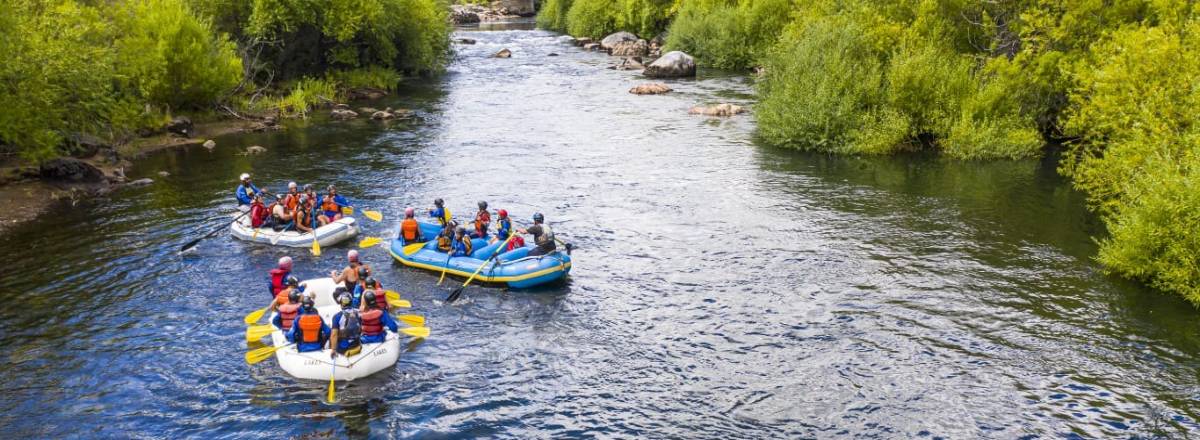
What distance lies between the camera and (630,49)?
229ft

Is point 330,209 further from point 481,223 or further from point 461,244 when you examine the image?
point 461,244

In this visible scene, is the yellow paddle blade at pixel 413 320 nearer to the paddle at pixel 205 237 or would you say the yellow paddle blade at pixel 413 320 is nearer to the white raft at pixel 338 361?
the white raft at pixel 338 361

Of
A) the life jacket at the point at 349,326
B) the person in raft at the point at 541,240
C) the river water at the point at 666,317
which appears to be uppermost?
the person in raft at the point at 541,240

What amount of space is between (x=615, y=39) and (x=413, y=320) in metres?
58.5

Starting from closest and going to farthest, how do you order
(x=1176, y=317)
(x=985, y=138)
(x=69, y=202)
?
(x=1176, y=317)
(x=69, y=202)
(x=985, y=138)

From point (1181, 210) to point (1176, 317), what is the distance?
243 centimetres

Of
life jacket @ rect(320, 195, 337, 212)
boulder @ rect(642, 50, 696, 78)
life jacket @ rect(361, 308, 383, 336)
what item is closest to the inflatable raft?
life jacket @ rect(320, 195, 337, 212)

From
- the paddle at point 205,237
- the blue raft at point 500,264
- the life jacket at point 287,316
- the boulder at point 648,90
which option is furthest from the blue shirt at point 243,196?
the boulder at point 648,90

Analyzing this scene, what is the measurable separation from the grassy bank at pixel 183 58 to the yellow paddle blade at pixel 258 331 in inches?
552

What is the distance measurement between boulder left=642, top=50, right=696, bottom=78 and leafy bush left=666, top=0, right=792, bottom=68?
3.64 m

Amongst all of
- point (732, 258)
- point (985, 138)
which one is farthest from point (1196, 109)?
point (732, 258)

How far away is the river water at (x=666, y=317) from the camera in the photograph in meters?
14.6

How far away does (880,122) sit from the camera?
112 feet

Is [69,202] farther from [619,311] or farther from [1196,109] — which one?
[1196,109]
